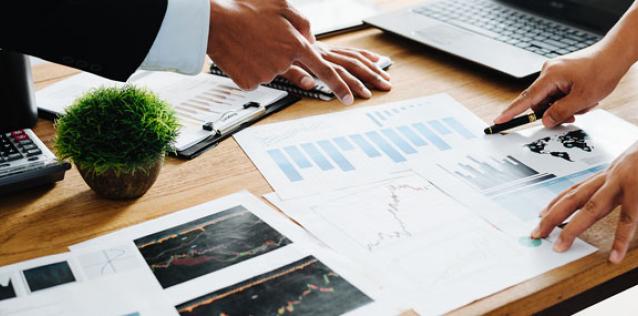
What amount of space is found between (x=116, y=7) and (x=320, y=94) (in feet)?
1.41

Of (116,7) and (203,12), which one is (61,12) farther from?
(203,12)

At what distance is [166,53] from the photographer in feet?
2.94

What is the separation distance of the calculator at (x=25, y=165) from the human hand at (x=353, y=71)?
425 mm

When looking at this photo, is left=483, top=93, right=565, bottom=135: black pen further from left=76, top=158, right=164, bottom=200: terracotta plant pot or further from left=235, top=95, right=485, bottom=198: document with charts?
left=76, top=158, right=164, bottom=200: terracotta plant pot

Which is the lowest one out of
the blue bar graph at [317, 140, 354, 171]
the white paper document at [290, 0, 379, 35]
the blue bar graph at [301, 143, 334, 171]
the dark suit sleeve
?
the blue bar graph at [317, 140, 354, 171]

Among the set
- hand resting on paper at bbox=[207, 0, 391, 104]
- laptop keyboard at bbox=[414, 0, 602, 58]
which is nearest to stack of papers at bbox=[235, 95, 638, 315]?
hand resting on paper at bbox=[207, 0, 391, 104]

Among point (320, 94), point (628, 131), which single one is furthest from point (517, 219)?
point (320, 94)

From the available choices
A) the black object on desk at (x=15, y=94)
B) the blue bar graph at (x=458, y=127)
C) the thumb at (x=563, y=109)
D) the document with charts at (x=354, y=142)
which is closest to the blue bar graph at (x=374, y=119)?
the document with charts at (x=354, y=142)

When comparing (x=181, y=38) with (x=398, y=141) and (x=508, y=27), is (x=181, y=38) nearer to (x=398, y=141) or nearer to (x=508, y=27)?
(x=398, y=141)

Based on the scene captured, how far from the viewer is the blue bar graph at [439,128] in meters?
1.06

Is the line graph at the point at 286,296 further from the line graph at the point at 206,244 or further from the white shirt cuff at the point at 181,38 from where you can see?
the white shirt cuff at the point at 181,38

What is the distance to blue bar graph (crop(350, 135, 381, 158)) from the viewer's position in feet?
3.26

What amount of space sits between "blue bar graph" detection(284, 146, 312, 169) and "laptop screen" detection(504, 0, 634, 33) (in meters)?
0.70

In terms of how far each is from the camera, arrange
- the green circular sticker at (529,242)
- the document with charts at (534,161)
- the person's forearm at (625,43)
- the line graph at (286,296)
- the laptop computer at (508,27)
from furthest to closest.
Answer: the laptop computer at (508,27) < the person's forearm at (625,43) < the document with charts at (534,161) < the green circular sticker at (529,242) < the line graph at (286,296)
